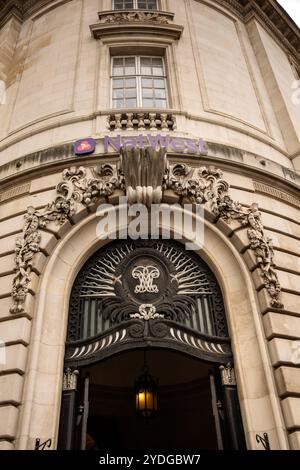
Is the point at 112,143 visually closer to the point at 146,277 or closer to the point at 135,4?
the point at 146,277

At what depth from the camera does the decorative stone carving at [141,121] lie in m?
11.3

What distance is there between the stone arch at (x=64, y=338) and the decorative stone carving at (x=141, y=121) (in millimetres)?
3033

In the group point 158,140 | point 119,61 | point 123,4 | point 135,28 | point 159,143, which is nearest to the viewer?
point 159,143

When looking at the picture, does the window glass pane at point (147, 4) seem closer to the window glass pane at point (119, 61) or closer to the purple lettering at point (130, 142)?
the window glass pane at point (119, 61)

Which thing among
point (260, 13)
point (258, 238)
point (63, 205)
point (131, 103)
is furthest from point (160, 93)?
point (260, 13)

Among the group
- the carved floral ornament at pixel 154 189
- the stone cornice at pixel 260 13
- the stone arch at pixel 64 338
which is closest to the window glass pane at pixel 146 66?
the carved floral ornament at pixel 154 189

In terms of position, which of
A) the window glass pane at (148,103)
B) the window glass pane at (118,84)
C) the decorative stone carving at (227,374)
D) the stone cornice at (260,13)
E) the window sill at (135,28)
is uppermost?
the stone cornice at (260,13)

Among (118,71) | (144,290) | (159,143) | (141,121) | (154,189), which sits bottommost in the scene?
(144,290)

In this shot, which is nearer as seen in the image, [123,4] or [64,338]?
[64,338]

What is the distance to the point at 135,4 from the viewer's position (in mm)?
15766

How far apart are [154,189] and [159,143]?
1.45 m

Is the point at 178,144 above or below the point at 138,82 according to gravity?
below

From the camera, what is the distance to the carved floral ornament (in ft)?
28.8

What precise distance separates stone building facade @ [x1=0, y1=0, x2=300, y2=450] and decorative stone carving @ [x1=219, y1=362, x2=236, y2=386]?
0.21 feet
